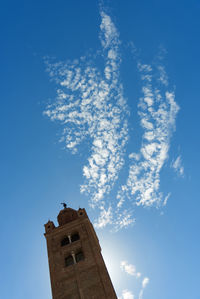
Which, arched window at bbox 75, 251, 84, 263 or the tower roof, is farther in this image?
the tower roof

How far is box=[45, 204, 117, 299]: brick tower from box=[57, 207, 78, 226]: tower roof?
0.67 metres

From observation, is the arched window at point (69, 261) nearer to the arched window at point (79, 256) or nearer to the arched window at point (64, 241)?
the arched window at point (79, 256)

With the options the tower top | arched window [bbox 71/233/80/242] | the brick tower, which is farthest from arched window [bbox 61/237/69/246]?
the tower top

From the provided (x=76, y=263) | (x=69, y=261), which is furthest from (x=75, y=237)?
(x=76, y=263)

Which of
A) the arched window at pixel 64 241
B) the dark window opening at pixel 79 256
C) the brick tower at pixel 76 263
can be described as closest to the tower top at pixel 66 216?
the brick tower at pixel 76 263

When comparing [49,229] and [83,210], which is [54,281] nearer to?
[49,229]

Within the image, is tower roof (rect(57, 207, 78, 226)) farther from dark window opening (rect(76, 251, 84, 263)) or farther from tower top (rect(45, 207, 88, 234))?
dark window opening (rect(76, 251, 84, 263))

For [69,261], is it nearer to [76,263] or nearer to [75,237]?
[76,263]

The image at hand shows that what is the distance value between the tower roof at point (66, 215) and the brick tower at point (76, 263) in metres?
0.67

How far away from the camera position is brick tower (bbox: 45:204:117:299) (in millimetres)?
21422

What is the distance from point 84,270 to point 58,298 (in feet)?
10.5

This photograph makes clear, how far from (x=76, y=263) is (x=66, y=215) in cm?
1072

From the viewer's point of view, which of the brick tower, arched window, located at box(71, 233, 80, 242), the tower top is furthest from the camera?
the tower top

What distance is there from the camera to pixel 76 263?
24141 mm
